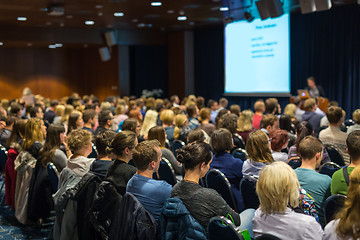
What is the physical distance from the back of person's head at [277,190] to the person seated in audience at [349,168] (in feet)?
2.94

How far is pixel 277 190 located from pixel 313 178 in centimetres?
109

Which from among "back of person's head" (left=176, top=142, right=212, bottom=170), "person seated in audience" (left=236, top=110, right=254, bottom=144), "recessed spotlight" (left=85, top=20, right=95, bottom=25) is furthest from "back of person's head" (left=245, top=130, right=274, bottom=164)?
"recessed spotlight" (left=85, top=20, right=95, bottom=25)

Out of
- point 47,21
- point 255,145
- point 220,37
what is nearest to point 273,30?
point 220,37

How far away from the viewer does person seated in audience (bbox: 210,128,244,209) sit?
4.07 m

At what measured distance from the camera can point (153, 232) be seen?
9.30 ft

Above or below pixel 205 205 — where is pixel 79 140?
above

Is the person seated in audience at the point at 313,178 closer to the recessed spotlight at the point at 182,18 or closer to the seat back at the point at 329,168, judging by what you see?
the seat back at the point at 329,168

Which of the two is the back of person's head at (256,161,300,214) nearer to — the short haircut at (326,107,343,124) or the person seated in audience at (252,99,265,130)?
the short haircut at (326,107,343,124)

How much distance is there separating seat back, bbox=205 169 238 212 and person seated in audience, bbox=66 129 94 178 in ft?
3.81

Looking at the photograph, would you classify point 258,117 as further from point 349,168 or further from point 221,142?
point 349,168

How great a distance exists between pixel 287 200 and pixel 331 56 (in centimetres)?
1190

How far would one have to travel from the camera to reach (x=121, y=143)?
3465 mm

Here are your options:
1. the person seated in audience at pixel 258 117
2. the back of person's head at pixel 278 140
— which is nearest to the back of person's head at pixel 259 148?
the back of person's head at pixel 278 140

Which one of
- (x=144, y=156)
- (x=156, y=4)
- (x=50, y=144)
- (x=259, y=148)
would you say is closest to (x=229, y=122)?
(x=259, y=148)
